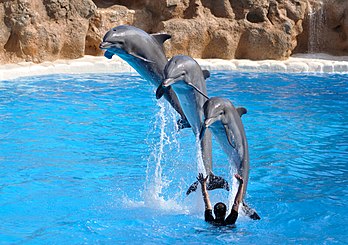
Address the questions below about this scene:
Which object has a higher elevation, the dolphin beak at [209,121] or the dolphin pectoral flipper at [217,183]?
the dolphin beak at [209,121]

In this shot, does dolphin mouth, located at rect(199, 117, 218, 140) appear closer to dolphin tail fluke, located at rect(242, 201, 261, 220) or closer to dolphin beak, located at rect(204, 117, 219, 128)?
dolphin beak, located at rect(204, 117, 219, 128)

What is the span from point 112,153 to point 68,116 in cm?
225

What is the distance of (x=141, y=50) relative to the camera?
5.83 m

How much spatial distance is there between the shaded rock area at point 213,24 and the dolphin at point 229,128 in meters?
9.65

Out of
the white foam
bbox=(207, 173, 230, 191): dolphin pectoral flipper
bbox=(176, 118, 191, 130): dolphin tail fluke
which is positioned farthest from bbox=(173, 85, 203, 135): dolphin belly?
the white foam

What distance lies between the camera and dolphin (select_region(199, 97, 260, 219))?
5.20 m

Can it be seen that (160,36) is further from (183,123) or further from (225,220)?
(225,220)

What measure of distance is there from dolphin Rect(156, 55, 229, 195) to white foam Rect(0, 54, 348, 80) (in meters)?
7.94

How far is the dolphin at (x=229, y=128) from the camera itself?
5203mm

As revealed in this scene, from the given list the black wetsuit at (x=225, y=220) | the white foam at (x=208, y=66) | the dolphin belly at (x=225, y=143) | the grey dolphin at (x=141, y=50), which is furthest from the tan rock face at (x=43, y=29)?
the black wetsuit at (x=225, y=220)

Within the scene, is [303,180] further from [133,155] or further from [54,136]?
[54,136]

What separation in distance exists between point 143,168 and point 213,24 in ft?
30.0

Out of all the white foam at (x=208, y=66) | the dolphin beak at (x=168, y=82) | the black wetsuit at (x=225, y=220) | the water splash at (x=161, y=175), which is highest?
the dolphin beak at (x=168, y=82)

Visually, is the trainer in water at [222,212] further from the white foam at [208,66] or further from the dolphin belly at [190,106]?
the white foam at [208,66]
